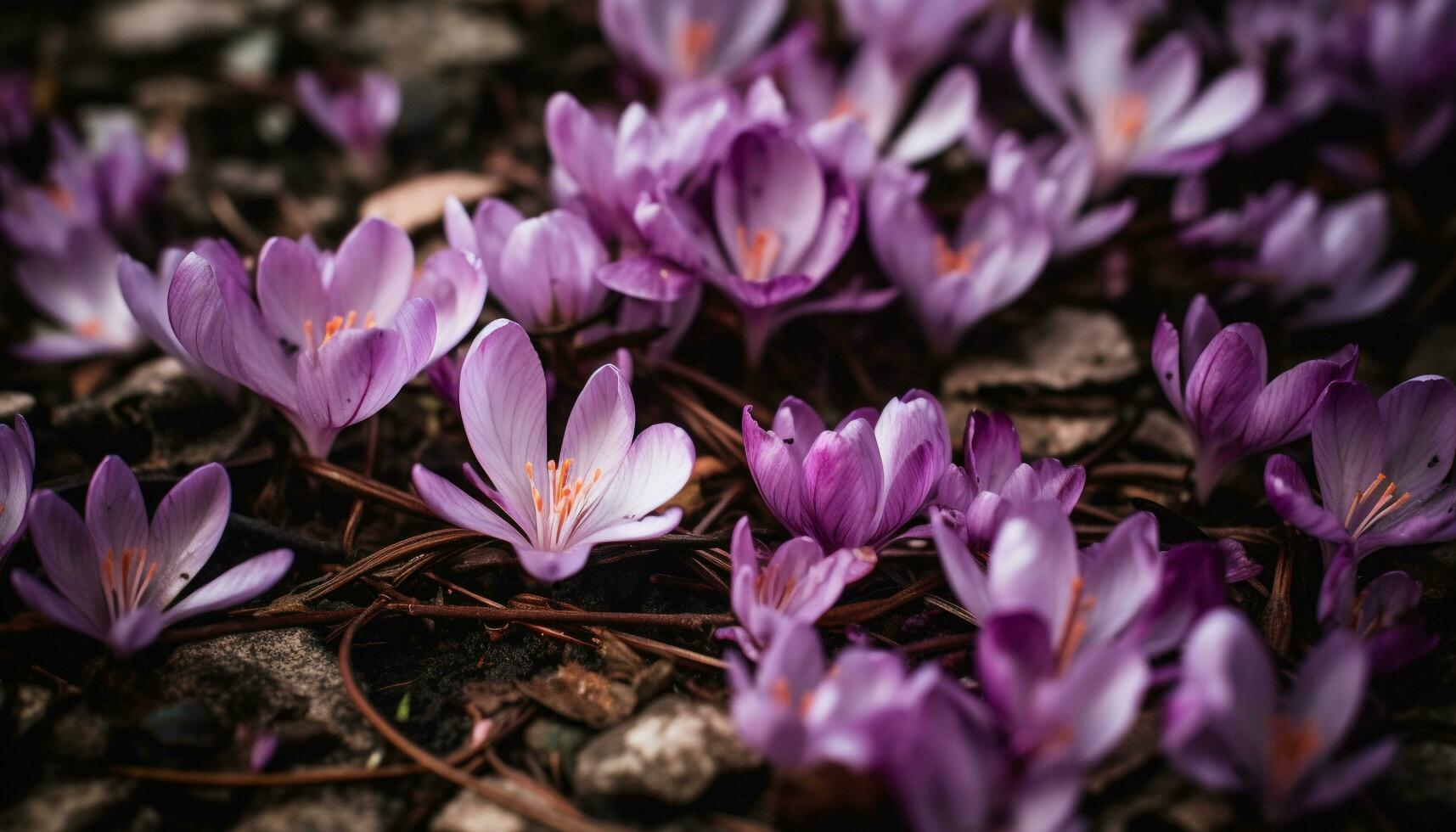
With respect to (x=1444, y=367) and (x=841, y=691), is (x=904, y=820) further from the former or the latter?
(x=1444, y=367)

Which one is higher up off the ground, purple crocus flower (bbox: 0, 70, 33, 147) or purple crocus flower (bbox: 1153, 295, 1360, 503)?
purple crocus flower (bbox: 0, 70, 33, 147)

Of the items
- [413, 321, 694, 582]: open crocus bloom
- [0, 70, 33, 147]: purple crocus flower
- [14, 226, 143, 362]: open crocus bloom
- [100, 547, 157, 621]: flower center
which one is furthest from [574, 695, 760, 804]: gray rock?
[0, 70, 33, 147]: purple crocus flower

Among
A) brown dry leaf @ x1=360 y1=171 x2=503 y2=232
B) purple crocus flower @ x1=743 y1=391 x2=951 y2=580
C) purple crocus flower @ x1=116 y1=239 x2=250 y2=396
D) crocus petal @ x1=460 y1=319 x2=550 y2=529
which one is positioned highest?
purple crocus flower @ x1=116 y1=239 x2=250 y2=396

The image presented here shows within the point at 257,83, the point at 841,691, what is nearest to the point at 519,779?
the point at 841,691

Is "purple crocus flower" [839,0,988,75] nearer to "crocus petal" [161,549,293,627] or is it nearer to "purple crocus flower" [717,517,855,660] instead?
"purple crocus flower" [717,517,855,660]

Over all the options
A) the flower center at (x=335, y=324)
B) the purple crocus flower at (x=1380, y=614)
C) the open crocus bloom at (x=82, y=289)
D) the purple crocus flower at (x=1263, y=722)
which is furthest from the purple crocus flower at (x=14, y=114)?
the purple crocus flower at (x=1380, y=614)

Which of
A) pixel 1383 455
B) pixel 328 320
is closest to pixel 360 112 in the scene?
pixel 328 320
